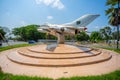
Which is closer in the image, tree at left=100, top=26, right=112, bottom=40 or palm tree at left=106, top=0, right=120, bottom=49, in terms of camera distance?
palm tree at left=106, top=0, right=120, bottom=49

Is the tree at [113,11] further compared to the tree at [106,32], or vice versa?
the tree at [106,32]

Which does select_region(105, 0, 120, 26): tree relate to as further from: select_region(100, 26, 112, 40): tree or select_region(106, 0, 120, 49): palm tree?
select_region(100, 26, 112, 40): tree

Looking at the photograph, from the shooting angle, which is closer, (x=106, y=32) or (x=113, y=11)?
(x=113, y=11)

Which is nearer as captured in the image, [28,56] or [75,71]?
[75,71]

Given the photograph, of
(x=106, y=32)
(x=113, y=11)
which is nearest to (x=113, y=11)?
(x=113, y=11)

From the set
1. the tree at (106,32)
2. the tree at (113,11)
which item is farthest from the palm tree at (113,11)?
the tree at (106,32)

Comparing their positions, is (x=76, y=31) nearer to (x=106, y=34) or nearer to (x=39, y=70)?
(x=39, y=70)

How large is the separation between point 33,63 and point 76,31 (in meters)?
9.36

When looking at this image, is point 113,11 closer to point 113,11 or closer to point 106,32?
point 113,11

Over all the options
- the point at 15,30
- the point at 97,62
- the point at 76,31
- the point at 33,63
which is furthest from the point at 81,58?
the point at 15,30

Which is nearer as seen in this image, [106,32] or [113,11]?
[113,11]

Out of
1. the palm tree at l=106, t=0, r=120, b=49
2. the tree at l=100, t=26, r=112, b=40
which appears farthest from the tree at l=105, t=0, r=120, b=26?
the tree at l=100, t=26, r=112, b=40

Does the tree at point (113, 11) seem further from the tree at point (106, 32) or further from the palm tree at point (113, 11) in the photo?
the tree at point (106, 32)

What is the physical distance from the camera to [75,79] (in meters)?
8.05
